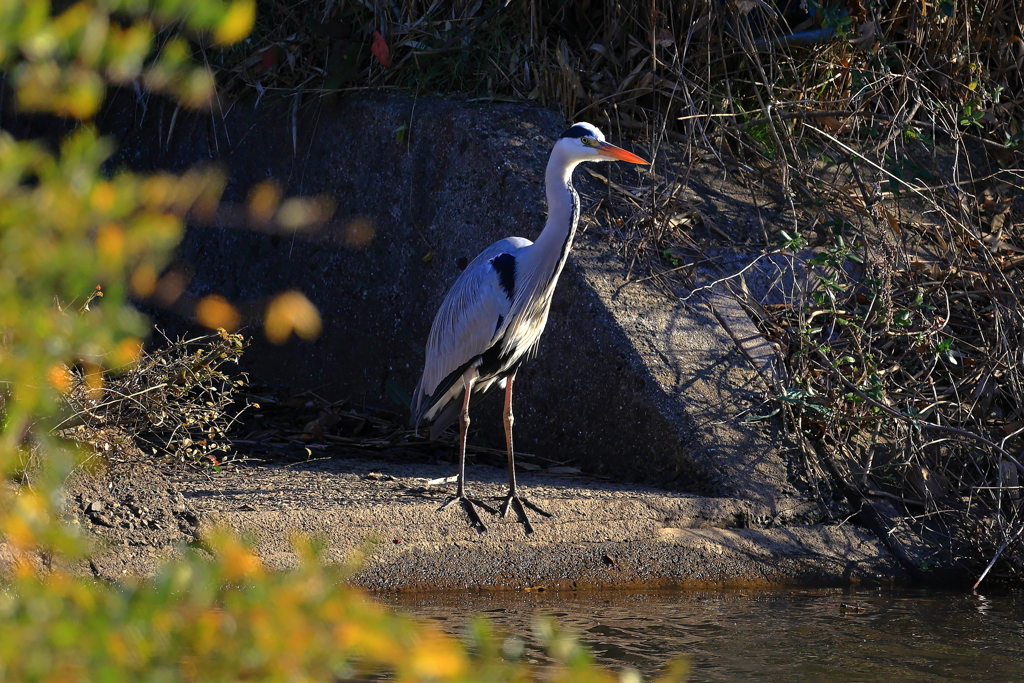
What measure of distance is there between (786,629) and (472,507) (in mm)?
1255

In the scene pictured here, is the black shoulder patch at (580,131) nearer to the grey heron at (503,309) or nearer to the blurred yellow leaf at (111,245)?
the grey heron at (503,309)

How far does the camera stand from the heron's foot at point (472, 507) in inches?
173

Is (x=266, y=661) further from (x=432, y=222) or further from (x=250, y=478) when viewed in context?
(x=432, y=222)

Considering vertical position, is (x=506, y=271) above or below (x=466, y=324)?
above

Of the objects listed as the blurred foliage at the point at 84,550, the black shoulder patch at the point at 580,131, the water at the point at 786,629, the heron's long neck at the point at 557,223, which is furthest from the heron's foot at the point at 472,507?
the blurred foliage at the point at 84,550

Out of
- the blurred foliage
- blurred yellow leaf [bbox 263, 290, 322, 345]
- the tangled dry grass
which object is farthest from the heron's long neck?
the blurred foliage

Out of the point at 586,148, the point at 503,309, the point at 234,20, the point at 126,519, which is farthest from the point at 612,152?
the point at 234,20

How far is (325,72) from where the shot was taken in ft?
22.0

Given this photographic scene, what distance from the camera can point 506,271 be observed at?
494 cm

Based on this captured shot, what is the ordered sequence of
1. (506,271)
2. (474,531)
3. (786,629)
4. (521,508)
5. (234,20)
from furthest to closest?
(506,271) < (521,508) < (474,531) < (786,629) < (234,20)

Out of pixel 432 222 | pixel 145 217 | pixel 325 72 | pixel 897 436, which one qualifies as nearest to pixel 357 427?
pixel 432 222

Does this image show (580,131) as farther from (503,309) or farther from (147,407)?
(147,407)

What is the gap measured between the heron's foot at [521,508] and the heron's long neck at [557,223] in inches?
37.8

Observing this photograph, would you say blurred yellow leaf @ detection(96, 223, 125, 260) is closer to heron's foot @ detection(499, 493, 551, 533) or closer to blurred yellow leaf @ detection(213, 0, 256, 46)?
blurred yellow leaf @ detection(213, 0, 256, 46)
